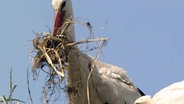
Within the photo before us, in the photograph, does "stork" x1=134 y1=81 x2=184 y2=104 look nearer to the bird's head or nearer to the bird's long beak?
the bird's long beak

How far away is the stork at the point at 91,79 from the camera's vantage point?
20.7 ft

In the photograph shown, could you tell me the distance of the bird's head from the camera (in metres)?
6.38

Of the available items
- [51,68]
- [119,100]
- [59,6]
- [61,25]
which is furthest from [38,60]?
[119,100]

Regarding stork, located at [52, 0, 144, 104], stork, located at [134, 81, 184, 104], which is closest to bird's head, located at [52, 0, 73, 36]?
stork, located at [52, 0, 144, 104]

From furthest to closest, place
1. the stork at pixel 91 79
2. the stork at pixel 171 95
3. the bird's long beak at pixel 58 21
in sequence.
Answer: the stork at pixel 91 79 < the bird's long beak at pixel 58 21 < the stork at pixel 171 95

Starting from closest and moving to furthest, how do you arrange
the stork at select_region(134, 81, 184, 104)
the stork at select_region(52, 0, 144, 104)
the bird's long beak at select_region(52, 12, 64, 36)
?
the stork at select_region(134, 81, 184, 104)
the bird's long beak at select_region(52, 12, 64, 36)
the stork at select_region(52, 0, 144, 104)

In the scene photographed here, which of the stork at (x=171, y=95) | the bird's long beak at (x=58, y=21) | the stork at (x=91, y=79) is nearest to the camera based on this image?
the stork at (x=171, y=95)

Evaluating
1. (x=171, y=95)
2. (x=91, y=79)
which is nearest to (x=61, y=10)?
(x=91, y=79)

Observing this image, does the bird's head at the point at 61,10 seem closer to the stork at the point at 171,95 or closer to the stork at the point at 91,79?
the stork at the point at 91,79

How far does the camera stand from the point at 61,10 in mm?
6551

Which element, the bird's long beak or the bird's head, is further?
the bird's head

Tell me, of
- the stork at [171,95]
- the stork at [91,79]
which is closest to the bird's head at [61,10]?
the stork at [91,79]

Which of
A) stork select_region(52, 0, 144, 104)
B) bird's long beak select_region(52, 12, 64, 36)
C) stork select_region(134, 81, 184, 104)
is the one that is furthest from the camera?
stork select_region(52, 0, 144, 104)

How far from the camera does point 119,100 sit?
742 centimetres
